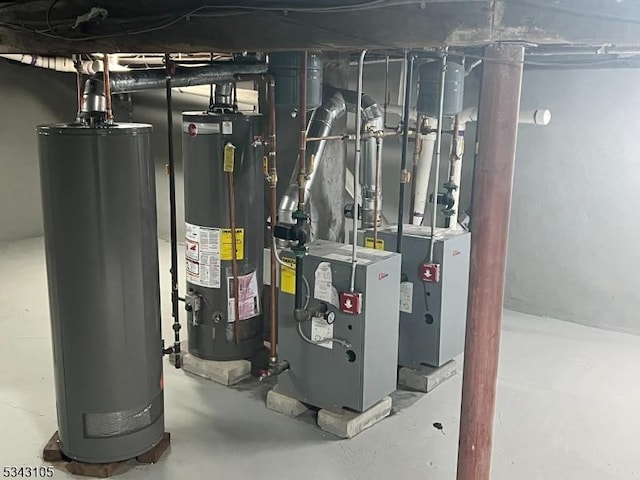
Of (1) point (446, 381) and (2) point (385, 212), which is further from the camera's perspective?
(2) point (385, 212)

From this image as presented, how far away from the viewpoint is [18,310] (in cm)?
410

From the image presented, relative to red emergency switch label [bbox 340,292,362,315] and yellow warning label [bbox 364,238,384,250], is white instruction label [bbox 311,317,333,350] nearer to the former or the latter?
red emergency switch label [bbox 340,292,362,315]

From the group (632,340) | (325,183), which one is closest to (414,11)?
(325,183)

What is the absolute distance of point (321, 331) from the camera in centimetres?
270

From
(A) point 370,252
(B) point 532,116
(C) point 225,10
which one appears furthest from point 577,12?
(B) point 532,116

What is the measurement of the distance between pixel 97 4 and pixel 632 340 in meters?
3.50

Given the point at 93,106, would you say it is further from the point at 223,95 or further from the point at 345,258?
the point at 345,258

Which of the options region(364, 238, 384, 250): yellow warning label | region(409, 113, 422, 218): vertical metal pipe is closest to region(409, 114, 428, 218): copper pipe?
region(409, 113, 422, 218): vertical metal pipe

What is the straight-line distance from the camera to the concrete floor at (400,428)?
243cm

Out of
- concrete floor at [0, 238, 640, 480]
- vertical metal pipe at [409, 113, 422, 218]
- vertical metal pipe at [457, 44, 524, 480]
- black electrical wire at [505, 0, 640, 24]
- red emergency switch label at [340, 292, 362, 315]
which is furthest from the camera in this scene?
vertical metal pipe at [409, 113, 422, 218]

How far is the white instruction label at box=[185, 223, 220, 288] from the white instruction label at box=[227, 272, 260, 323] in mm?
90

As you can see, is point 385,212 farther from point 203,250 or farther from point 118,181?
point 118,181

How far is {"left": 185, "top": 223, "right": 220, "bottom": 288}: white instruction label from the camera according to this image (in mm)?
3074

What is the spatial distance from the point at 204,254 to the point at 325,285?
749 mm
